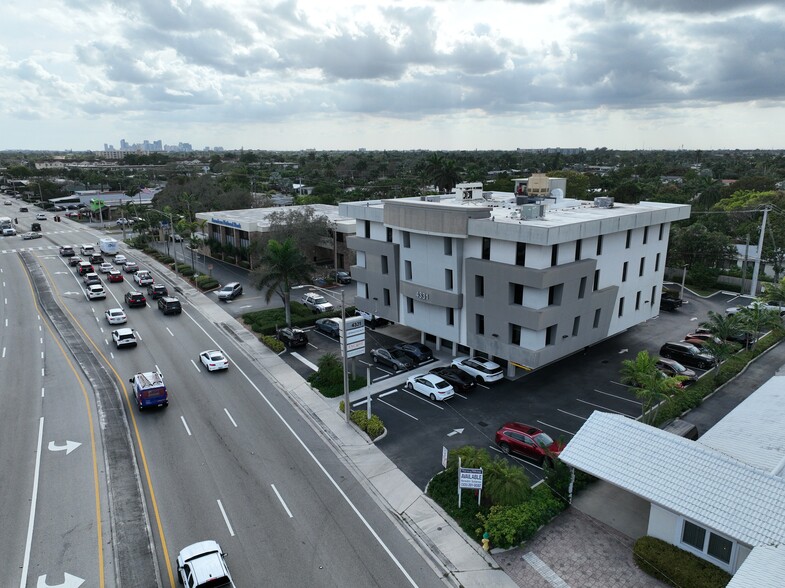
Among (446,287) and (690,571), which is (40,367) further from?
(690,571)

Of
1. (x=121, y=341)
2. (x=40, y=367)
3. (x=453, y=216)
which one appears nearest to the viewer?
(x=453, y=216)

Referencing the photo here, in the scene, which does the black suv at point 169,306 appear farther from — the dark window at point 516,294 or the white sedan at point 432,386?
the dark window at point 516,294

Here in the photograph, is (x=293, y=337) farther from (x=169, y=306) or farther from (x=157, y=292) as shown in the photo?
(x=157, y=292)

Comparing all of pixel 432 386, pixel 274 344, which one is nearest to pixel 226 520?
pixel 432 386

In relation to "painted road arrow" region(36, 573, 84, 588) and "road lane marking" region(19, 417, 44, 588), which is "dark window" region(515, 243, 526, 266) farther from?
→ "road lane marking" region(19, 417, 44, 588)

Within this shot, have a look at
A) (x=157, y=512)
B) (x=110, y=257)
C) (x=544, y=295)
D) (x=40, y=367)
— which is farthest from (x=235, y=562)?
(x=110, y=257)

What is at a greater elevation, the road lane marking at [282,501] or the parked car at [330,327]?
the parked car at [330,327]

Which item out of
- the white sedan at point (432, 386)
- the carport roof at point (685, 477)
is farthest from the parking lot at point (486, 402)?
the carport roof at point (685, 477)
